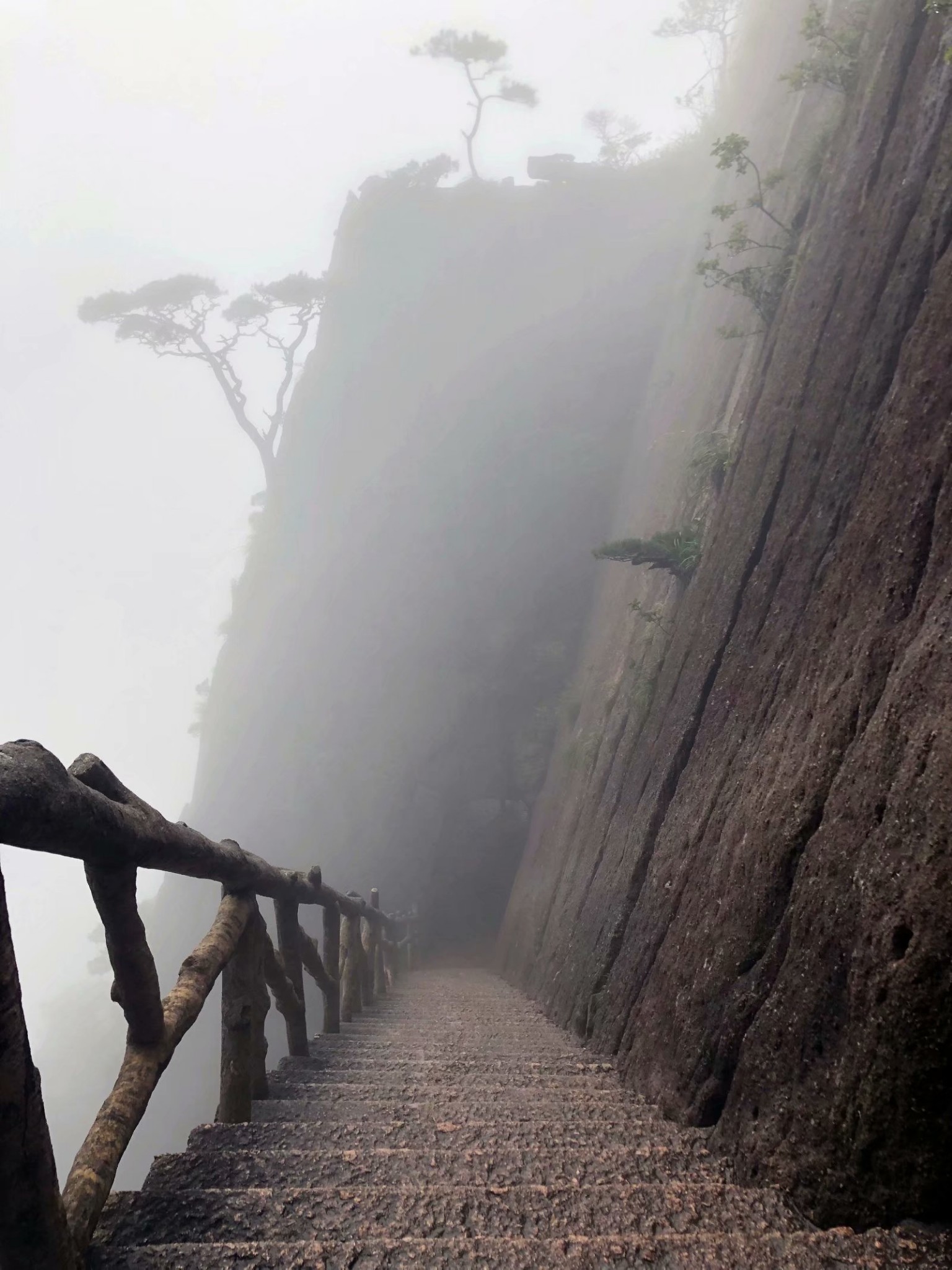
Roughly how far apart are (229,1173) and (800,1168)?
4.49 ft

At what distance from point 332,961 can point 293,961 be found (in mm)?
2543

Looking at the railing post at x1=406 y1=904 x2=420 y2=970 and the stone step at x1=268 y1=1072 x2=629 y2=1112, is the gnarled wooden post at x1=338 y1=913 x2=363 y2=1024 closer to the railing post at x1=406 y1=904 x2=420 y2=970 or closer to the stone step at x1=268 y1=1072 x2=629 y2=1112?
the stone step at x1=268 y1=1072 x2=629 y2=1112

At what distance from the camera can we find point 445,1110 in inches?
110

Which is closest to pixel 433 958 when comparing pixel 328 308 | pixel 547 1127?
pixel 547 1127

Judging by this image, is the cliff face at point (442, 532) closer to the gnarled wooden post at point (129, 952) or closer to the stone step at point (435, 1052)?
the stone step at point (435, 1052)

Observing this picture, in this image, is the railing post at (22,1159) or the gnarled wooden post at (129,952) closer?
the railing post at (22,1159)

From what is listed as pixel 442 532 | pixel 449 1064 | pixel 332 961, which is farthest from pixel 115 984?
pixel 442 532

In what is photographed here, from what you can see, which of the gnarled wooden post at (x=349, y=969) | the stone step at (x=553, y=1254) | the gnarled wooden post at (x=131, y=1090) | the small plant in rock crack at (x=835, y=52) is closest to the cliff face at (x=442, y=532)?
the gnarled wooden post at (x=349, y=969)

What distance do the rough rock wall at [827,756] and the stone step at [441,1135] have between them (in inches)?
9.5

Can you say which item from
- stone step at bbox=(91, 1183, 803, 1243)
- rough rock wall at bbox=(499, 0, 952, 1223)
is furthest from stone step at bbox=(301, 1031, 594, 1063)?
stone step at bbox=(91, 1183, 803, 1243)

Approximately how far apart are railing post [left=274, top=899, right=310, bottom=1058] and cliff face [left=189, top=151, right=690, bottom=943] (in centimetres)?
1773

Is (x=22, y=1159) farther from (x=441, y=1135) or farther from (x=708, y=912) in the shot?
(x=708, y=912)

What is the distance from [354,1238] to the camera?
161 cm

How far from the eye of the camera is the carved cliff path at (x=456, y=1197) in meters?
1.52
